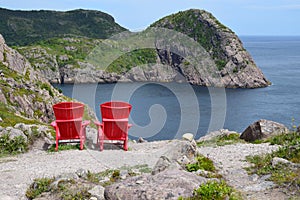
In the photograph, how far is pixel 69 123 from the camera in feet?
48.2

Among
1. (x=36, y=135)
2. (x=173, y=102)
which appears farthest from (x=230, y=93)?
(x=36, y=135)

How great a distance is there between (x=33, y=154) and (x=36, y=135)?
169 cm

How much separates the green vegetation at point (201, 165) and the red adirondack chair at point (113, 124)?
490 cm

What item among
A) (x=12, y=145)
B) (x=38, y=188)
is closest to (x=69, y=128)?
(x=12, y=145)

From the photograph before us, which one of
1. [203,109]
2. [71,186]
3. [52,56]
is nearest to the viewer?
[71,186]

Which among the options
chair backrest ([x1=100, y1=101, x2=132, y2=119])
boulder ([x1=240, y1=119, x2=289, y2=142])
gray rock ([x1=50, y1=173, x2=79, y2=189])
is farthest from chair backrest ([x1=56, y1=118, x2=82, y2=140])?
boulder ([x1=240, y1=119, x2=289, y2=142])

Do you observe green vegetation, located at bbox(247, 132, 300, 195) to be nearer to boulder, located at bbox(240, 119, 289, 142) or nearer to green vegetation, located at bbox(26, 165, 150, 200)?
green vegetation, located at bbox(26, 165, 150, 200)

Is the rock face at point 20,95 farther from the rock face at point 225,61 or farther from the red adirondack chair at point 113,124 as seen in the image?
the rock face at point 225,61

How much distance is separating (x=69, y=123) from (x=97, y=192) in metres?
6.12

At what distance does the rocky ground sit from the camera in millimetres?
9195

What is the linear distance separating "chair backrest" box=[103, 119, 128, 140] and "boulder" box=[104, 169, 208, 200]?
6579 millimetres

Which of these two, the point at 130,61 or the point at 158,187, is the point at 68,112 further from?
the point at 130,61

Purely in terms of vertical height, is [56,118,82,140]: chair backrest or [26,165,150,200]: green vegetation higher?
[56,118,82,140]: chair backrest

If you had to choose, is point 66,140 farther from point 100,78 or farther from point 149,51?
point 149,51
